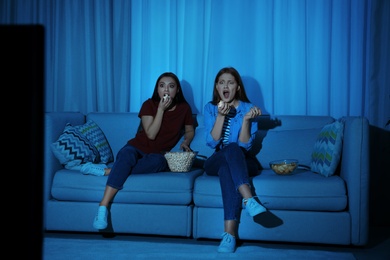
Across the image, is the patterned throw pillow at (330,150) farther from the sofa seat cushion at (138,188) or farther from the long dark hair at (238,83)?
the sofa seat cushion at (138,188)

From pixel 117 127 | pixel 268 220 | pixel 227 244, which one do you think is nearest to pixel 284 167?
pixel 268 220

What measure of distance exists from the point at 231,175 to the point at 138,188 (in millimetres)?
536

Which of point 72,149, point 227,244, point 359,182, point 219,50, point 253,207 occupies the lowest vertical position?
point 227,244

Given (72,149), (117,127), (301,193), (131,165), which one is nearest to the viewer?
(301,193)

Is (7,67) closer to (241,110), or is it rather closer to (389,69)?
(241,110)

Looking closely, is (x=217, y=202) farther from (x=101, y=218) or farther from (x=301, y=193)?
(x=101, y=218)

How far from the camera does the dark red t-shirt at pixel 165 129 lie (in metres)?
3.06

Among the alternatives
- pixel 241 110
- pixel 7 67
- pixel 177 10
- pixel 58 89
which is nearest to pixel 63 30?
pixel 58 89

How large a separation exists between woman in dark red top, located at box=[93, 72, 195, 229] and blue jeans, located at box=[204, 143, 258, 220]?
412mm

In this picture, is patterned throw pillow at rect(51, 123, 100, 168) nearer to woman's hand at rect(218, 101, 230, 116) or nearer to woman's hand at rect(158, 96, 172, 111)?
woman's hand at rect(158, 96, 172, 111)

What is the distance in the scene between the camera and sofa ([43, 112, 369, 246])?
251 centimetres

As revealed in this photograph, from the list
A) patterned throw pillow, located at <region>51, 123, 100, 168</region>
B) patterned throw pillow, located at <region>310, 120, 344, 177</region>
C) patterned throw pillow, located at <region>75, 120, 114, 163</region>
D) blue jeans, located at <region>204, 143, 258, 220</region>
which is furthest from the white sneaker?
patterned throw pillow, located at <region>310, 120, 344, 177</region>

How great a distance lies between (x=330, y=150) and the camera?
264 centimetres

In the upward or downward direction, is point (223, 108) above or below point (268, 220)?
above
